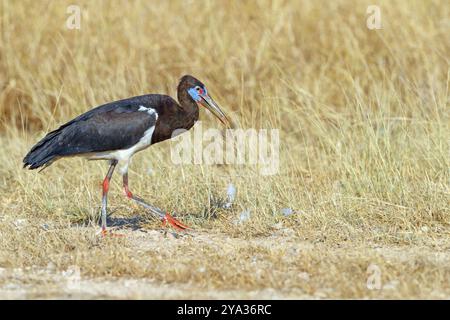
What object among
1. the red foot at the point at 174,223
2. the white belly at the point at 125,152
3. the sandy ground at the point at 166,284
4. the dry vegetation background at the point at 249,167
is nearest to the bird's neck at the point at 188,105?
the white belly at the point at 125,152

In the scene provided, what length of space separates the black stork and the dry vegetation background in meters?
0.45

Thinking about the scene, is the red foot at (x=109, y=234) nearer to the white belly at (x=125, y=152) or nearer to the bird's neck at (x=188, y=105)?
the white belly at (x=125, y=152)

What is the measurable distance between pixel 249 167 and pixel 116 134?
60.6 inches

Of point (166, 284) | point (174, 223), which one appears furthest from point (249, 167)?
point (166, 284)

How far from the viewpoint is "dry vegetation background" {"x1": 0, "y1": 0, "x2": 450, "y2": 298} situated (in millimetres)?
5602

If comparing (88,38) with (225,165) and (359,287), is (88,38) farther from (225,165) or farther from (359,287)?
(359,287)

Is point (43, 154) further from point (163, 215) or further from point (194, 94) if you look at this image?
point (194, 94)

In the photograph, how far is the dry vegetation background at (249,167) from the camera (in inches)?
221

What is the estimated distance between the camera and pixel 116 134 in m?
6.82

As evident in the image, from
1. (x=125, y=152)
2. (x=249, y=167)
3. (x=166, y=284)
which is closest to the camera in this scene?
(x=166, y=284)

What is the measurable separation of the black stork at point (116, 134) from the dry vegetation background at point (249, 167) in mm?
454

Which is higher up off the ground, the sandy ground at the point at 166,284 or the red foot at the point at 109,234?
the red foot at the point at 109,234

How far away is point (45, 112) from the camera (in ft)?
31.6

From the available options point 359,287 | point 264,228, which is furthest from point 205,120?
point 359,287
